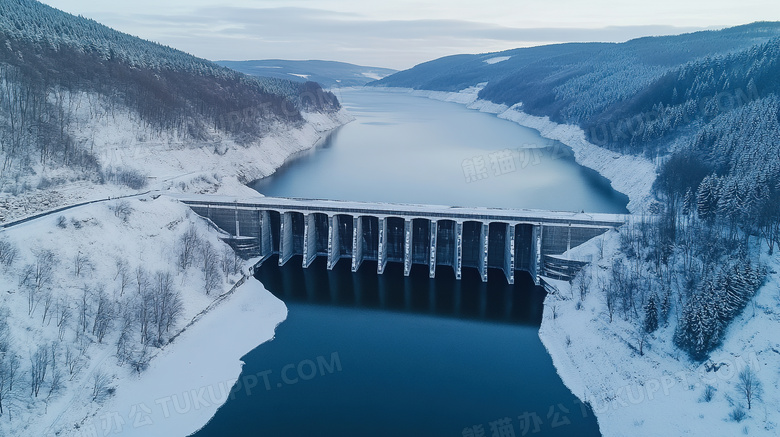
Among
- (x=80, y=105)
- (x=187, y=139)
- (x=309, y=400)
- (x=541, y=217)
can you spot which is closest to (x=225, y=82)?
(x=187, y=139)

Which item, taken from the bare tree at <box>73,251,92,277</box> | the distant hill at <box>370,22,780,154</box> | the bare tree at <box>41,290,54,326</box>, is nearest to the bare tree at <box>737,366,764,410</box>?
the bare tree at <box>41,290,54,326</box>

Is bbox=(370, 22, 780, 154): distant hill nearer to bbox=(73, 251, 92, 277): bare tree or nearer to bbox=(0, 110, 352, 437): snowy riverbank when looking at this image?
bbox=(0, 110, 352, 437): snowy riverbank

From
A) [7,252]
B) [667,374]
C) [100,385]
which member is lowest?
[100,385]

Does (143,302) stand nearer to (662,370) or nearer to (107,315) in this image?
(107,315)

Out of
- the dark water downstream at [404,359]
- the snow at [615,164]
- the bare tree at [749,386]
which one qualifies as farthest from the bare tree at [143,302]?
the snow at [615,164]

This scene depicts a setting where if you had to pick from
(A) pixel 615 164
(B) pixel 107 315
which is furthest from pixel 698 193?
(B) pixel 107 315

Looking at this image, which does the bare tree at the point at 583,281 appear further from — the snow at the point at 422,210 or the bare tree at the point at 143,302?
the bare tree at the point at 143,302
